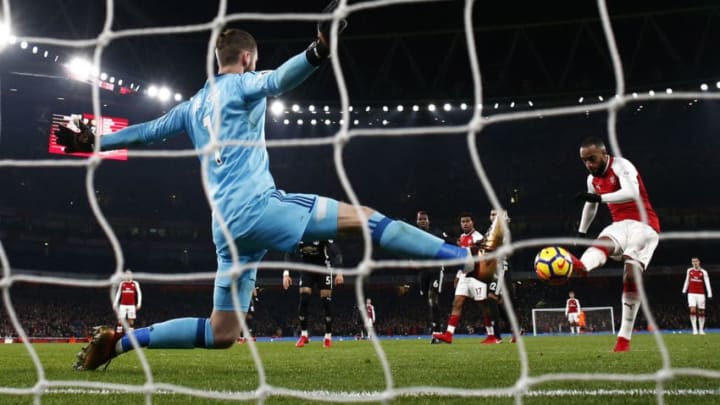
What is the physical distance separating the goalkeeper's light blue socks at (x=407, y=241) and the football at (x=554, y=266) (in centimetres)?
209

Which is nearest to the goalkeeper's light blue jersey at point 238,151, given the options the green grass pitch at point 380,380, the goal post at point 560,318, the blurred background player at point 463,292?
the green grass pitch at point 380,380

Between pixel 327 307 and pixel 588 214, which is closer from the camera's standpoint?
pixel 588 214

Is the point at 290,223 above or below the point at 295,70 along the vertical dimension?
below

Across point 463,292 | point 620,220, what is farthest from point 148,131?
point 463,292

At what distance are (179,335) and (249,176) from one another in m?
1.39

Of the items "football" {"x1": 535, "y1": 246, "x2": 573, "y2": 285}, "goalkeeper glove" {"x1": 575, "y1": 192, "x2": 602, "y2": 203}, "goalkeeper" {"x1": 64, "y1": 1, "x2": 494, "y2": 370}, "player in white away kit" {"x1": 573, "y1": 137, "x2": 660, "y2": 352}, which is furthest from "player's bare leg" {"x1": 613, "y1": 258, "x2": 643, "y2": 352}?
"goalkeeper" {"x1": 64, "y1": 1, "x2": 494, "y2": 370}

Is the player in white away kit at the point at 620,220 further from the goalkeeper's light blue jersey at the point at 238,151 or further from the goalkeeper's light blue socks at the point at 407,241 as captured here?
the goalkeeper's light blue jersey at the point at 238,151

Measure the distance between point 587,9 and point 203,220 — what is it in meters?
22.6

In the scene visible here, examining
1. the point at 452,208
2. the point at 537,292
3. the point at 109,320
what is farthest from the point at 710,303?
the point at 109,320

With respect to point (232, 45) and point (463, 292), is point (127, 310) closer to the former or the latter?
point (463, 292)

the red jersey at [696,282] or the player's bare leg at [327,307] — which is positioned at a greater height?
the red jersey at [696,282]

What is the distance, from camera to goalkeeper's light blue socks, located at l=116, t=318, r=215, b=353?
3.96m

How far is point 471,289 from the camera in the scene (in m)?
10.3

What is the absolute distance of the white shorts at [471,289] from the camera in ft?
33.1
